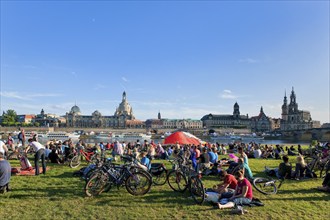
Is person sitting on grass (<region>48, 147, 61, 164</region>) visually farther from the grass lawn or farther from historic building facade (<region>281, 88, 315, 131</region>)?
historic building facade (<region>281, 88, 315, 131</region>)

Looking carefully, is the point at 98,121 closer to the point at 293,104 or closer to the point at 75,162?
the point at 293,104


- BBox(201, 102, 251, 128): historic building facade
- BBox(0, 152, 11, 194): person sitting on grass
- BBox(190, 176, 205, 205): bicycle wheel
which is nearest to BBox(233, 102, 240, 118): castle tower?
BBox(201, 102, 251, 128): historic building facade

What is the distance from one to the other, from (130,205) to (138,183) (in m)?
1.05

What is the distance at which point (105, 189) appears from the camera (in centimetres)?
878

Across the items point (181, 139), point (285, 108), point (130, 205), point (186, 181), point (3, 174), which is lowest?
point (130, 205)

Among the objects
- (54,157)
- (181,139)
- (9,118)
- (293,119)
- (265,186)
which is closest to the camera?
(265,186)

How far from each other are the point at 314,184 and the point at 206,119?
188 m

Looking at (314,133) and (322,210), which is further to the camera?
(314,133)

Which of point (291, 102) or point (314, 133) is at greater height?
point (291, 102)

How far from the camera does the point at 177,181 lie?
9273mm

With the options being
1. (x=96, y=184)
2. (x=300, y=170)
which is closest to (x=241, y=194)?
(x=96, y=184)

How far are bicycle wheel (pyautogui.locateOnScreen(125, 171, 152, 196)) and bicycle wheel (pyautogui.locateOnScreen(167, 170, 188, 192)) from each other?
1.10 m

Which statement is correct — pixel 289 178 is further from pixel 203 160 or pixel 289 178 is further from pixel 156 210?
pixel 156 210

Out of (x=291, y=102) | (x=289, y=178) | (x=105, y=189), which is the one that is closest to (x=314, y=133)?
(x=291, y=102)
